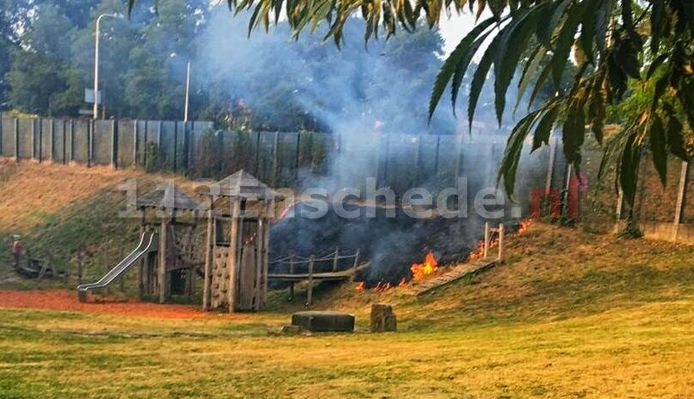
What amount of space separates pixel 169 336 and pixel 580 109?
9.80 metres

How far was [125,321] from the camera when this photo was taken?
14789mm

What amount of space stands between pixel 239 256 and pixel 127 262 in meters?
3.70

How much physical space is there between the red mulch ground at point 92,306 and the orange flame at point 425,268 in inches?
190

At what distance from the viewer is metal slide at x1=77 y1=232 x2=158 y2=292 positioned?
20794mm

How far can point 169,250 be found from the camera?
21.3 metres

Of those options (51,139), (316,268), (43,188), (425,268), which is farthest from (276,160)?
(51,139)

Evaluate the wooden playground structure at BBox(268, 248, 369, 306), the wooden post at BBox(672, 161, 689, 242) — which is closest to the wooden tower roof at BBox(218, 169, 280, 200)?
the wooden playground structure at BBox(268, 248, 369, 306)

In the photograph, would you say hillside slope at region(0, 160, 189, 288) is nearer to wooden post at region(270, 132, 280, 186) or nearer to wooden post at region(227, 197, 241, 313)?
wooden post at region(270, 132, 280, 186)

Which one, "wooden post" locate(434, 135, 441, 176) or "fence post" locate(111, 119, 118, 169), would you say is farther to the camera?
"fence post" locate(111, 119, 118, 169)

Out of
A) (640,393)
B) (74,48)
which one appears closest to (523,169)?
(640,393)

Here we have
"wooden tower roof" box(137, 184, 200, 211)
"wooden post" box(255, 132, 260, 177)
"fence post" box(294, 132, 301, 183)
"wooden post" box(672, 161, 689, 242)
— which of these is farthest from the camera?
"wooden post" box(255, 132, 260, 177)

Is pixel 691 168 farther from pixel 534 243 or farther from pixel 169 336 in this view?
pixel 169 336

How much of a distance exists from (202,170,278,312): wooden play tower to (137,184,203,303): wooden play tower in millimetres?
1602

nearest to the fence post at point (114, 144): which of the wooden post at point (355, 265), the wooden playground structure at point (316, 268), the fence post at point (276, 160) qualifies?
the fence post at point (276, 160)
